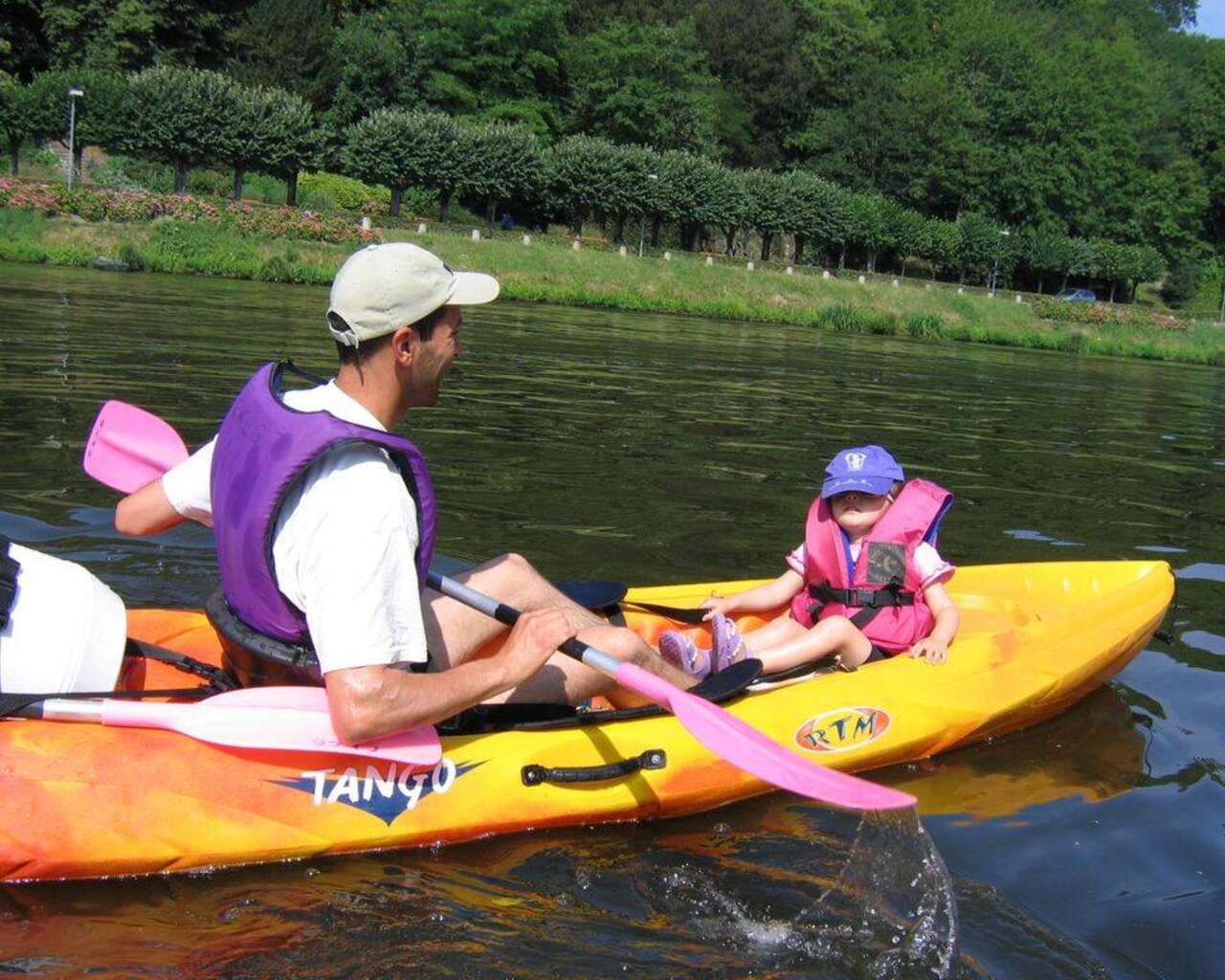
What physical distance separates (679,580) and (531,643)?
3488 mm

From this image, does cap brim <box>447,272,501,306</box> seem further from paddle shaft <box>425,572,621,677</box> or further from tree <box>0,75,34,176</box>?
tree <box>0,75,34,176</box>

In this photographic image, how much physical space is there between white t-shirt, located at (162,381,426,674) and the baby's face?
245 cm

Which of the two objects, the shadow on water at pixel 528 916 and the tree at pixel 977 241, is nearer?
the shadow on water at pixel 528 916

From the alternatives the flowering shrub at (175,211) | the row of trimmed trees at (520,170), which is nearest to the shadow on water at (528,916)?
the flowering shrub at (175,211)

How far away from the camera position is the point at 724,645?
16.2 ft

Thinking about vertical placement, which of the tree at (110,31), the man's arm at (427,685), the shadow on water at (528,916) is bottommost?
the shadow on water at (528,916)

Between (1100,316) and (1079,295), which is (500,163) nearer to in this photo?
(1100,316)

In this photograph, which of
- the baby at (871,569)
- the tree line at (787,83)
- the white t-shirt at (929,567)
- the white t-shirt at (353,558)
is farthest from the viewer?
the tree line at (787,83)

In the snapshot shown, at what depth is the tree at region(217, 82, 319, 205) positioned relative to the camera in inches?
1554

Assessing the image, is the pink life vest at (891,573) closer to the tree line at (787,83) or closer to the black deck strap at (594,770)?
the black deck strap at (594,770)

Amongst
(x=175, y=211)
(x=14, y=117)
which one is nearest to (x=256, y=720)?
(x=175, y=211)

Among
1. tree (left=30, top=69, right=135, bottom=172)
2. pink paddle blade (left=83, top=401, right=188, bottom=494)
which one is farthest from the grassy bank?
pink paddle blade (left=83, top=401, right=188, bottom=494)

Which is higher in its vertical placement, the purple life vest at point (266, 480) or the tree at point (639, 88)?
the tree at point (639, 88)

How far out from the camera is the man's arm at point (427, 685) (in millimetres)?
3197
